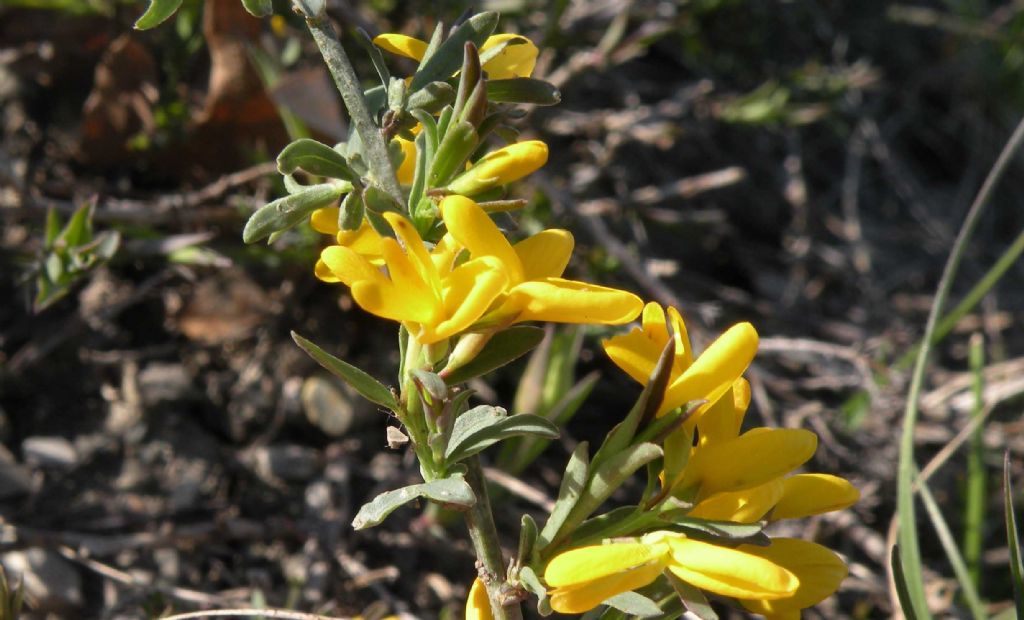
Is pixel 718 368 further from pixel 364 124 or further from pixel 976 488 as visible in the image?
pixel 976 488

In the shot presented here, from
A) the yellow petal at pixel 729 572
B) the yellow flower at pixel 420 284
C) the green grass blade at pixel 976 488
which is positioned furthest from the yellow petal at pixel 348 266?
the green grass blade at pixel 976 488

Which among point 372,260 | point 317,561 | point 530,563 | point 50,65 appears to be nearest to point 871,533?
point 317,561

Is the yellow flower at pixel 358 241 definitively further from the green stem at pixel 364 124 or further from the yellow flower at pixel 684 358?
the yellow flower at pixel 684 358

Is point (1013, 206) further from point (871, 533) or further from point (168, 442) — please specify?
point (168, 442)

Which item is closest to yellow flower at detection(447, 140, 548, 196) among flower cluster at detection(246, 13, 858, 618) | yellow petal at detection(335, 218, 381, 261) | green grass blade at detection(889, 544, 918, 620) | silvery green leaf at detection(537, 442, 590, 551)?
flower cluster at detection(246, 13, 858, 618)

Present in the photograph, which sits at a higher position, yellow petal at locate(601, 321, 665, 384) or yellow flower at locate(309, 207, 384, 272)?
yellow flower at locate(309, 207, 384, 272)

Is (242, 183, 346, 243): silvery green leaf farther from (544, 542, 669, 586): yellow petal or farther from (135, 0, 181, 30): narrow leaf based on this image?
(544, 542, 669, 586): yellow petal
